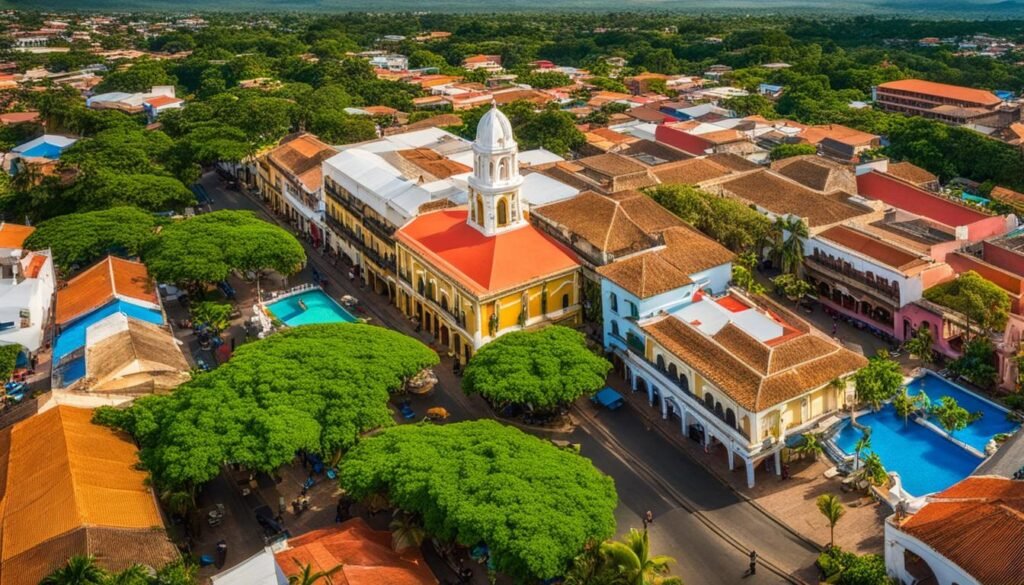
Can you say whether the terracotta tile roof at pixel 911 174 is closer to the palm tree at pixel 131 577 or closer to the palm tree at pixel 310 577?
the palm tree at pixel 310 577

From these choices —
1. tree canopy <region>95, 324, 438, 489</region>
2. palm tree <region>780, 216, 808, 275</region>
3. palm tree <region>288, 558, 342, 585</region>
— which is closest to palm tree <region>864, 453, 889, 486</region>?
palm tree <region>780, 216, 808, 275</region>

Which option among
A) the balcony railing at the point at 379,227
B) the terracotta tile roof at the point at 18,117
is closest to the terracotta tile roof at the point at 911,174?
the balcony railing at the point at 379,227

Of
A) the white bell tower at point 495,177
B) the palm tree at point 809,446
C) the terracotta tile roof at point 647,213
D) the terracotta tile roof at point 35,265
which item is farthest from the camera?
the terracotta tile roof at point 35,265

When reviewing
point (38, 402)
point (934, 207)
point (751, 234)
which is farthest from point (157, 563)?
point (934, 207)

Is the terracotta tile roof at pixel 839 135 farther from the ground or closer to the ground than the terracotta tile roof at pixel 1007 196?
farther from the ground

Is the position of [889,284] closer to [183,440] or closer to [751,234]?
[751,234]

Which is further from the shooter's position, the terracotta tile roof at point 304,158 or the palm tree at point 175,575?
the terracotta tile roof at point 304,158

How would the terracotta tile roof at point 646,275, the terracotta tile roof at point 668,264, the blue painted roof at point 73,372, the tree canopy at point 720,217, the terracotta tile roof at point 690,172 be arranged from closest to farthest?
the blue painted roof at point 73,372
the terracotta tile roof at point 646,275
the terracotta tile roof at point 668,264
the tree canopy at point 720,217
the terracotta tile roof at point 690,172

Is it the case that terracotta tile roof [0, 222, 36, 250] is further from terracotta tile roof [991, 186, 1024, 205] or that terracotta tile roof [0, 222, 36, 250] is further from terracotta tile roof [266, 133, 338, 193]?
terracotta tile roof [991, 186, 1024, 205]
